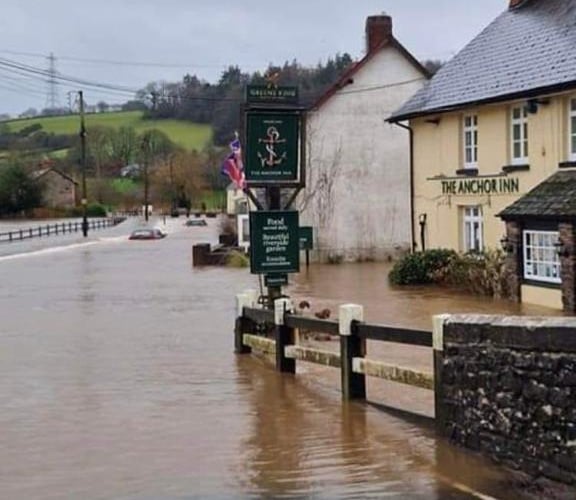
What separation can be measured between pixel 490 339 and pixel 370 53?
33.0m

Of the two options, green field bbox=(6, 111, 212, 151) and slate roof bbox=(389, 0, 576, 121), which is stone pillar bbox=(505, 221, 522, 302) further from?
green field bbox=(6, 111, 212, 151)

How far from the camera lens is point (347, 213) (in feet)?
133

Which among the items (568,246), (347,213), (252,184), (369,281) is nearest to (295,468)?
(252,184)

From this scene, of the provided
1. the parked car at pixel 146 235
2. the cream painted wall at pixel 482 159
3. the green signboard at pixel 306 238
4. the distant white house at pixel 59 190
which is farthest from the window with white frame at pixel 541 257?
the distant white house at pixel 59 190

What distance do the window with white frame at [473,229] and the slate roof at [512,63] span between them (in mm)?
3067

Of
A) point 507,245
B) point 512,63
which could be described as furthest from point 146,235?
point 507,245

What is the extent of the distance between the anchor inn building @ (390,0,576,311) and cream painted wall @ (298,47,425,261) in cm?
761

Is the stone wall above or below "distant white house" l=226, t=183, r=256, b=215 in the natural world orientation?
below

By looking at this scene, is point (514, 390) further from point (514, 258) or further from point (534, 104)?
point (534, 104)

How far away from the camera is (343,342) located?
11.7 meters

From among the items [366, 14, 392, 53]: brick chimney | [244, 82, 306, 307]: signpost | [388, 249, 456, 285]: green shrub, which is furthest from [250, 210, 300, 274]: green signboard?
[366, 14, 392, 53]: brick chimney

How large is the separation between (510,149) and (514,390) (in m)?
19.7

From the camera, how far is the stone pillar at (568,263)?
21844 mm

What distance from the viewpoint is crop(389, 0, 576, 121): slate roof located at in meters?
24.8
